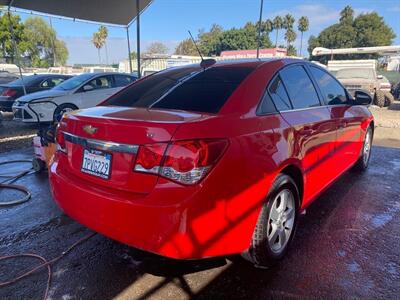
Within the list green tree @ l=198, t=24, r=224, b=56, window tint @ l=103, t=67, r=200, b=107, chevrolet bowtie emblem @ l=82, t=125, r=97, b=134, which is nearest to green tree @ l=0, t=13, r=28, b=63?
green tree @ l=198, t=24, r=224, b=56

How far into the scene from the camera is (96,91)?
33.1 feet

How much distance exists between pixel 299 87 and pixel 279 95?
0.51 m

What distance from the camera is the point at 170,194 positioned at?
202cm

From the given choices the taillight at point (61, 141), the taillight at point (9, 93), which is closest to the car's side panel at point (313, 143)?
the taillight at point (61, 141)

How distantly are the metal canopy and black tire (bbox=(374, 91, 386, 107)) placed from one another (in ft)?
35.9

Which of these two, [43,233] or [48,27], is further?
[48,27]

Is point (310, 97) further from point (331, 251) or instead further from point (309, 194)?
point (331, 251)

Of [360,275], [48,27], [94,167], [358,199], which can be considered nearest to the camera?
[94,167]

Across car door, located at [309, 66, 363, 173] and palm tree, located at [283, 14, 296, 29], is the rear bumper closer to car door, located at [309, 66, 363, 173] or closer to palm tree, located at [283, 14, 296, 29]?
car door, located at [309, 66, 363, 173]

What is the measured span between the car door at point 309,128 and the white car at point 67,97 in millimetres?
7363

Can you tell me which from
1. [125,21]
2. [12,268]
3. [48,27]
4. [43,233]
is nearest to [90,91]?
[125,21]

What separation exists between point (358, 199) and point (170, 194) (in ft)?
10.1

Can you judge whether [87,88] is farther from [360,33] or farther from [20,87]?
[360,33]

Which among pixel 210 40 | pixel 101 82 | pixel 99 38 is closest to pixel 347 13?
pixel 210 40
